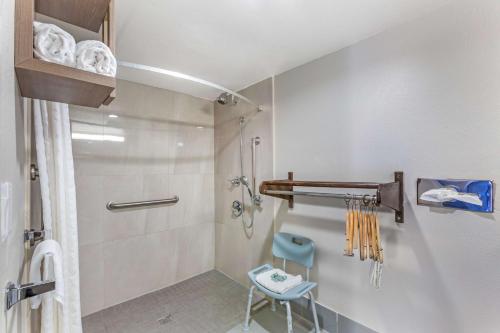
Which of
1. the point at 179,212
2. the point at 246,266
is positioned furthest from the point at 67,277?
the point at 246,266

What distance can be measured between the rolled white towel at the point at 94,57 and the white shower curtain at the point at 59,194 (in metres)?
0.60

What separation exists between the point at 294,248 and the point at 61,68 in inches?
70.4

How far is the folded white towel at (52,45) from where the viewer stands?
74 cm

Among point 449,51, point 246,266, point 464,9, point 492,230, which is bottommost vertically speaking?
point 246,266

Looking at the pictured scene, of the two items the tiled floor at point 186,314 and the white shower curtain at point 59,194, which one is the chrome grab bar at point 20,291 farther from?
the tiled floor at point 186,314

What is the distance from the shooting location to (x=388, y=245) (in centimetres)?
137

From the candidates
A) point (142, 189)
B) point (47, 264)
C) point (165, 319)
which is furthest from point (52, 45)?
point (165, 319)

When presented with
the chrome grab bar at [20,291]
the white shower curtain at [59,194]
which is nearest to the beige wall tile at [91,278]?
the white shower curtain at [59,194]

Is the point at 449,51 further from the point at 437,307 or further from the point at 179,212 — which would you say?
the point at 179,212

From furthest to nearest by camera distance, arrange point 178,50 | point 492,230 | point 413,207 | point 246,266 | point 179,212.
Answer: point 179,212 < point 246,266 < point 178,50 < point 413,207 < point 492,230

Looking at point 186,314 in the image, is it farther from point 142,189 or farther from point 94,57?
point 94,57

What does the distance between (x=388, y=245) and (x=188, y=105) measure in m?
2.38

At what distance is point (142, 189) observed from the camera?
7.36 ft

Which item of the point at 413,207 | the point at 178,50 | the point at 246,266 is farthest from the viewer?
the point at 246,266
